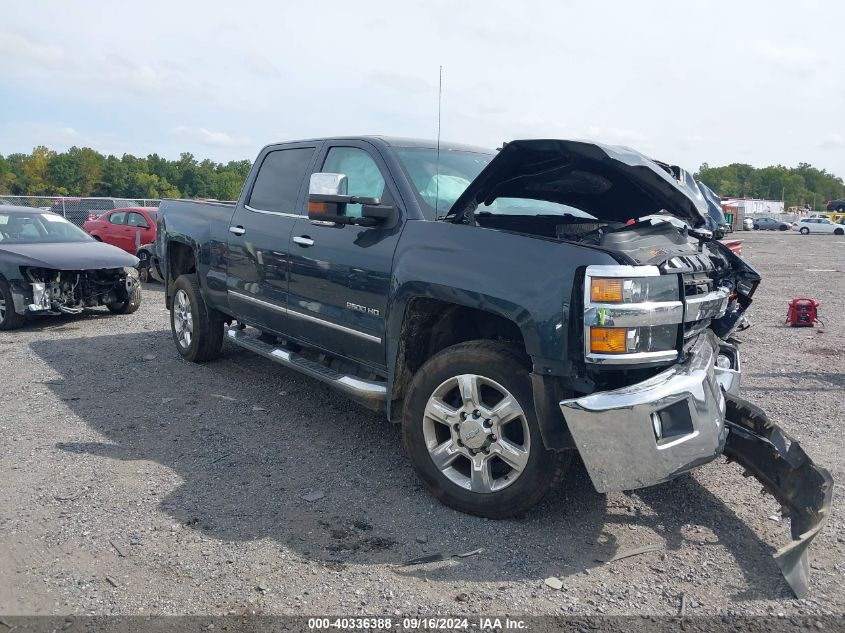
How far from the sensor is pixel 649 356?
332cm

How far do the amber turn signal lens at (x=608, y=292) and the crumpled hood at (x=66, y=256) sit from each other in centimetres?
777

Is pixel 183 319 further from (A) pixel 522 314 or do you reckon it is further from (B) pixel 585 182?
(A) pixel 522 314

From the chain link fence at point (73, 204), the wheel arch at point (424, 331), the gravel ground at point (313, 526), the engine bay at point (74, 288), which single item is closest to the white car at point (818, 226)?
the chain link fence at point (73, 204)

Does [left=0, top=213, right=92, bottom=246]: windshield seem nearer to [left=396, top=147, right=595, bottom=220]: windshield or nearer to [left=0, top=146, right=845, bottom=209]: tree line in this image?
[left=396, top=147, right=595, bottom=220]: windshield

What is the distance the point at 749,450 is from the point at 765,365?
3.97m

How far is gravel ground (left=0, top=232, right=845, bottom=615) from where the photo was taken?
3.04 m

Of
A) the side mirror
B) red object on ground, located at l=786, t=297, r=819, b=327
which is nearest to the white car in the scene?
red object on ground, located at l=786, t=297, r=819, b=327

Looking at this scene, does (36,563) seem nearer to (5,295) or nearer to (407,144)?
(407,144)

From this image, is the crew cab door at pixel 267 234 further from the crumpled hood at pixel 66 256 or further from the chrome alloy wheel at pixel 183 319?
the crumpled hood at pixel 66 256

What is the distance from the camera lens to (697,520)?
379cm

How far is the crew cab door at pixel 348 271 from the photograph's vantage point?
4316 mm

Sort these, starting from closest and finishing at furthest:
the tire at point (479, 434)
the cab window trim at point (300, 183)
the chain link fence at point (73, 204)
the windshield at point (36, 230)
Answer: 1. the tire at point (479, 434)
2. the cab window trim at point (300, 183)
3. the windshield at point (36, 230)
4. the chain link fence at point (73, 204)

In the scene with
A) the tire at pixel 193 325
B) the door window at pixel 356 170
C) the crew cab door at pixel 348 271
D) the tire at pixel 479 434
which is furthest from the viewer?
the tire at pixel 193 325

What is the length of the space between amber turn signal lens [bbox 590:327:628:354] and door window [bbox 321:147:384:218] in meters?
1.79
